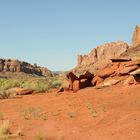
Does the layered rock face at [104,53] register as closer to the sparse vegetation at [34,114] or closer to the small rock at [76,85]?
the small rock at [76,85]

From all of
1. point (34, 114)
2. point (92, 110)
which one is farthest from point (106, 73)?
point (92, 110)

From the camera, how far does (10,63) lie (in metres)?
161

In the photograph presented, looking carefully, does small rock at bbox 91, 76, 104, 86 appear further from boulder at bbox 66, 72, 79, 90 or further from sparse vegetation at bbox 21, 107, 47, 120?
sparse vegetation at bbox 21, 107, 47, 120

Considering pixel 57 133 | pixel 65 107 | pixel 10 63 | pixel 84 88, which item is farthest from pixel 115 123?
pixel 10 63

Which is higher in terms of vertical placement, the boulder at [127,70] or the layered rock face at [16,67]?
the layered rock face at [16,67]

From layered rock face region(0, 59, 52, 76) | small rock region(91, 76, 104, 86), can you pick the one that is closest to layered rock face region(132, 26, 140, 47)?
small rock region(91, 76, 104, 86)

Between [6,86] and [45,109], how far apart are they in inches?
688

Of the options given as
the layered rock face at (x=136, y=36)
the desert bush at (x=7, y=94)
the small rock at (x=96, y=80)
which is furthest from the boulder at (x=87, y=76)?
the layered rock face at (x=136, y=36)

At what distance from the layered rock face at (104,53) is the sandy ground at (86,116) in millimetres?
75307

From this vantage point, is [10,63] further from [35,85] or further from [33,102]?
[33,102]

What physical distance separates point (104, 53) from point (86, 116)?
324ft

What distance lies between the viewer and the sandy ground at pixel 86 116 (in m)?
14.4

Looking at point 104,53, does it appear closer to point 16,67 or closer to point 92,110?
point 16,67

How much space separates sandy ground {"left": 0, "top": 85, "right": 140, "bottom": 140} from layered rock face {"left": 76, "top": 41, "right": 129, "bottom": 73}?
75307 mm
